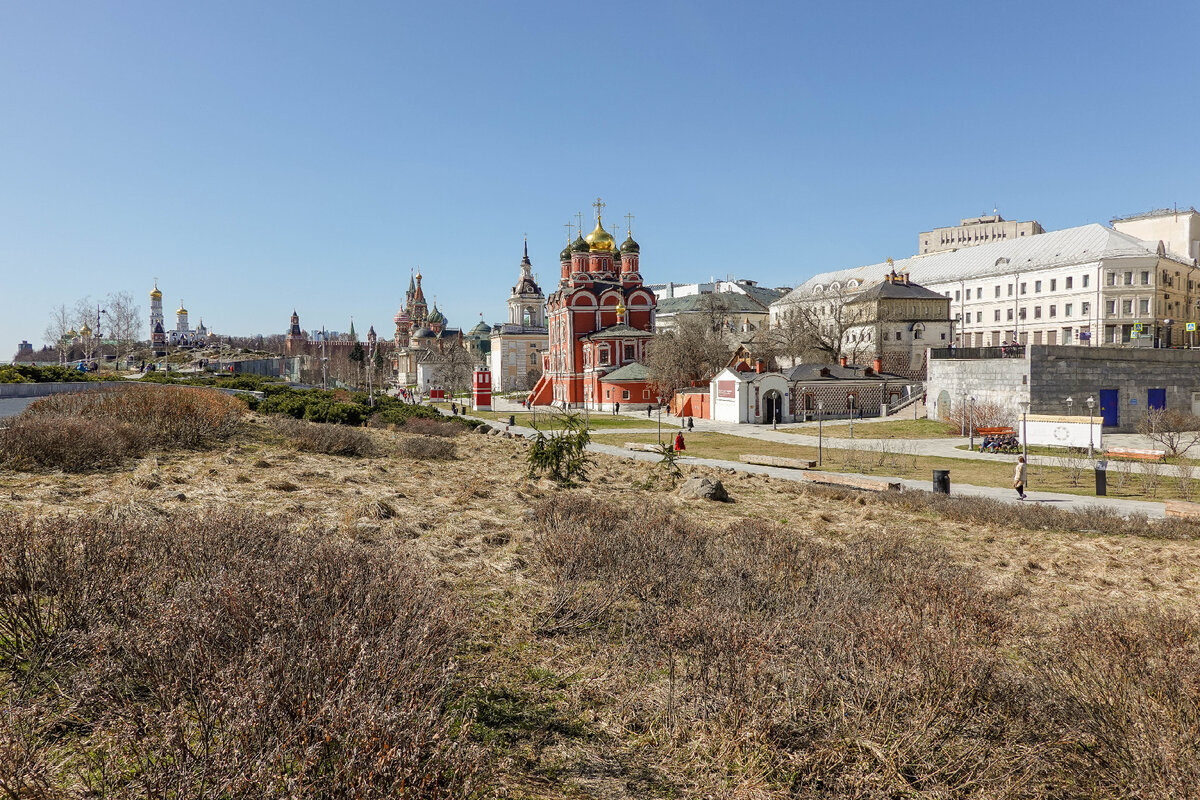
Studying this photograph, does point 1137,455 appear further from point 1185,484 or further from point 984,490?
point 984,490

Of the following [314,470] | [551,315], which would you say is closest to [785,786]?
[314,470]

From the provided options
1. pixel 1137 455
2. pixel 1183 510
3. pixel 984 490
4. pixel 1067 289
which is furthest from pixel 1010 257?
pixel 1183 510

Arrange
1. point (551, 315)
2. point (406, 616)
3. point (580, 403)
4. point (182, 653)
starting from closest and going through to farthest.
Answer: point (182, 653), point (406, 616), point (580, 403), point (551, 315)

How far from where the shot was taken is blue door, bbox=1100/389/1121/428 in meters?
32.6

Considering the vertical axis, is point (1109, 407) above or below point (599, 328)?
below

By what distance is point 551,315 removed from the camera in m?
65.1

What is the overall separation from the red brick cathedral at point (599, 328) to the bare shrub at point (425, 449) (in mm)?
35035

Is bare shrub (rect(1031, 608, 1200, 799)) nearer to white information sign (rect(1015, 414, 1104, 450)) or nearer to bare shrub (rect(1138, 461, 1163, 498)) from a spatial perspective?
bare shrub (rect(1138, 461, 1163, 498))

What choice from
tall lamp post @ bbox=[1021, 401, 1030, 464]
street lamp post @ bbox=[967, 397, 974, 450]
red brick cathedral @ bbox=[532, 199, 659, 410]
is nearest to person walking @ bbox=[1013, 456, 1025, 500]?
tall lamp post @ bbox=[1021, 401, 1030, 464]

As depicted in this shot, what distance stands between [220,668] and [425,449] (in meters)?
15.6

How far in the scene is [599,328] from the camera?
60.9m

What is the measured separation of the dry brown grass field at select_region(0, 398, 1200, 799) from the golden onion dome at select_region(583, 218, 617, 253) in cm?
5598

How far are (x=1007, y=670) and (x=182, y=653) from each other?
589cm

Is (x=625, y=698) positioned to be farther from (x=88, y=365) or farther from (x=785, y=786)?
(x=88, y=365)
